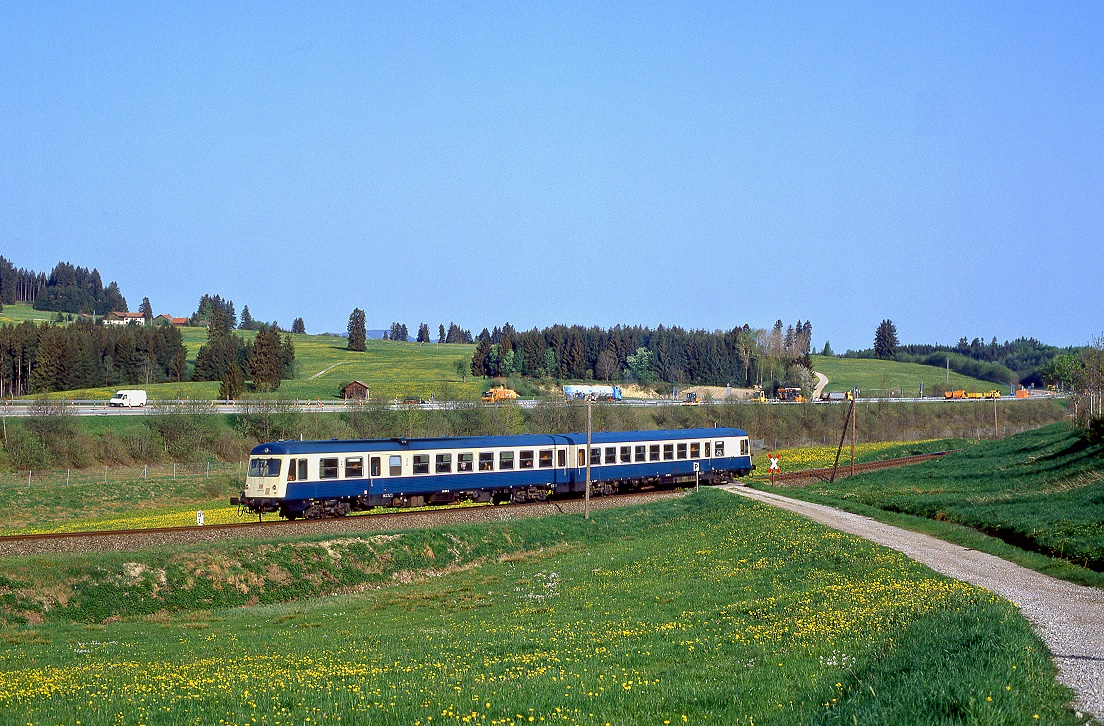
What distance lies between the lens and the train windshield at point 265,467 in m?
40.7

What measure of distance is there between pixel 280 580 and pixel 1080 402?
73.8 m

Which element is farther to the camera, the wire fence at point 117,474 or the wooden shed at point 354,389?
the wooden shed at point 354,389

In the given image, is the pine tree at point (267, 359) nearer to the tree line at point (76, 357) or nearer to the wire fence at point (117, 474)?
the tree line at point (76, 357)

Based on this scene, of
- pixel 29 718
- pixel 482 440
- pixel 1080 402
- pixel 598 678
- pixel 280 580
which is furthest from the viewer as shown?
pixel 1080 402

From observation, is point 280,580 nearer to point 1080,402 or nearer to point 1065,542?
point 1065,542

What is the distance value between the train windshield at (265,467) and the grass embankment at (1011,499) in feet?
82.7

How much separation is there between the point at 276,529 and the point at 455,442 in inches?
422

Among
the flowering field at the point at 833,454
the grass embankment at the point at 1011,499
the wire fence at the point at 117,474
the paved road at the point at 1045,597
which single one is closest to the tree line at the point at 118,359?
the wire fence at the point at 117,474

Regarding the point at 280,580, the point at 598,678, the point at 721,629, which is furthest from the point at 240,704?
the point at 280,580

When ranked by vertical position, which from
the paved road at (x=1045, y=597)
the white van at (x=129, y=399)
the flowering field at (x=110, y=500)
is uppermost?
the white van at (x=129, y=399)

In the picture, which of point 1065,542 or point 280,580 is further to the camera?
point 280,580

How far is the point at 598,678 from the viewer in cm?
1391

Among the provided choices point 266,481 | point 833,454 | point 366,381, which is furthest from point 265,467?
point 366,381

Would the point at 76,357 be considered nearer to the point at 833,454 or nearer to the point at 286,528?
the point at 833,454
